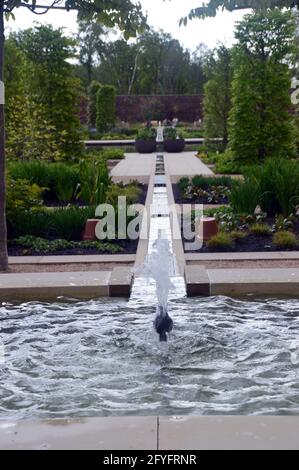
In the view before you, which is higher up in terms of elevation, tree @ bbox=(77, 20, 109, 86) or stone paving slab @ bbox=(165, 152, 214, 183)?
tree @ bbox=(77, 20, 109, 86)

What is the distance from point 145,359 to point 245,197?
5.64 m

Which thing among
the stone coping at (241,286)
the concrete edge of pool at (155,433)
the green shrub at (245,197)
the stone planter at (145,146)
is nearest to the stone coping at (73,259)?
the stone coping at (241,286)

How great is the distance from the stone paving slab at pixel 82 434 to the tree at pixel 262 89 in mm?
15383

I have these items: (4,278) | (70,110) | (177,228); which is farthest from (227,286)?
(70,110)

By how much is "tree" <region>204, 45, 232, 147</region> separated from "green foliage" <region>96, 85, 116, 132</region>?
44.5ft

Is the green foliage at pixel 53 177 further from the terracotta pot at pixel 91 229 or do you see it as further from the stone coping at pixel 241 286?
the stone coping at pixel 241 286

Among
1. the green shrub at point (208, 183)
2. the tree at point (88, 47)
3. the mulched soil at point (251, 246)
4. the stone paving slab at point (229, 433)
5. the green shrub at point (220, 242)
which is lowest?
the mulched soil at point (251, 246)

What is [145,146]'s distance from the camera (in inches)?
1176

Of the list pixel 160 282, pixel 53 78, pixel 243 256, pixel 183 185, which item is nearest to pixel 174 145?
pixel 53 78

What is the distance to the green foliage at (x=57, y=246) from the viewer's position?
8562 mm

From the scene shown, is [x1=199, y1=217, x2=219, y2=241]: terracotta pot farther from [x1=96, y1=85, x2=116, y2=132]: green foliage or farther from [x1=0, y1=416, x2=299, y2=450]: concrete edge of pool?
[x1=96, y1=85, x2=116, y2=132]: green foliage

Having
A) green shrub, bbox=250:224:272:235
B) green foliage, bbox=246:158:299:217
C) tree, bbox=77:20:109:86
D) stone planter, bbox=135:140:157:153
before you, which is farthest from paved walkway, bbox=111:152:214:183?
tree, bbox=77:20:109:86

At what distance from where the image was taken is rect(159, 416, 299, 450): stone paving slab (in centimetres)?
289

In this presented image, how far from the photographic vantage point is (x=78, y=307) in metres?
5.96
